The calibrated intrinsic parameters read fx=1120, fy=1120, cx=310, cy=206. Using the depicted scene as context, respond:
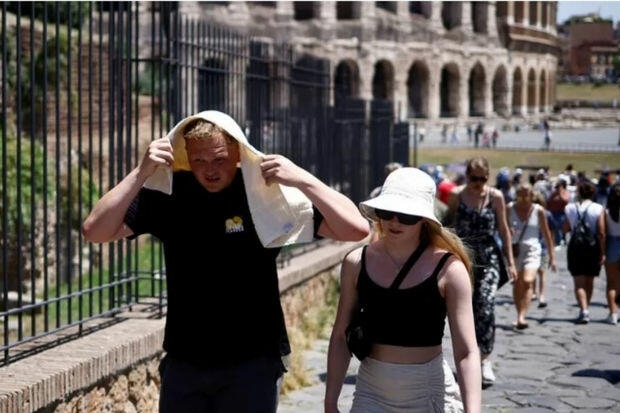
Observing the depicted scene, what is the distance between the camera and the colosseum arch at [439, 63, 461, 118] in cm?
6500

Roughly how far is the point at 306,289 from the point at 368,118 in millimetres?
4525

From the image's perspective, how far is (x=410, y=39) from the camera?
2398 inches

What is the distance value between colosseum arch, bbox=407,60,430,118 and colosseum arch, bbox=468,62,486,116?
15.3ft

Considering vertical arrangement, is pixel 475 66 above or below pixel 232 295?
above

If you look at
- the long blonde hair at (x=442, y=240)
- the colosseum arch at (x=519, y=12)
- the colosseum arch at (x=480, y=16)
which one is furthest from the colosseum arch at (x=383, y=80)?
the long blonde hair at (x=442, y=240)

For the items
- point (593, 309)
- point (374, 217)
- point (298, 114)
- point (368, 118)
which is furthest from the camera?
point (368, 118)

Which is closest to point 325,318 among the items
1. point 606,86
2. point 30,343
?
point 30,343

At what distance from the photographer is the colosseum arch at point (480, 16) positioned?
6725cm

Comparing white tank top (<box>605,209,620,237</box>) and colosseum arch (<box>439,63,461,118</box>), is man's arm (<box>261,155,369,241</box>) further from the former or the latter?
colosseum arch (<box>439,63,461,118</box>)

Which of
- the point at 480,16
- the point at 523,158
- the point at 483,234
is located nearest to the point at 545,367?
the point at 483,234

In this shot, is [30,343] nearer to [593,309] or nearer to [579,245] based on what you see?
[579,245]

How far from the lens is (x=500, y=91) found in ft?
229

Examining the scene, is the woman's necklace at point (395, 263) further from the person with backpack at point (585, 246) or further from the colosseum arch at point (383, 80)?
the colosseum arch at point (383, 80)

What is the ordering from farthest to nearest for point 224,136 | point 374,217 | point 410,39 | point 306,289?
point 410,39, point 306,289, point 374,217, point 224,136
